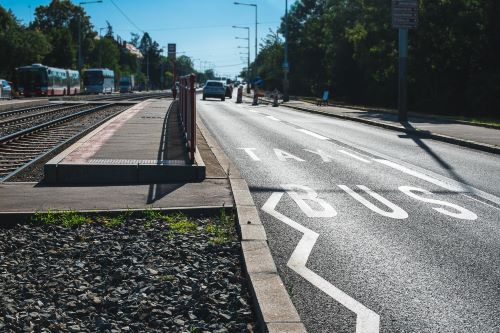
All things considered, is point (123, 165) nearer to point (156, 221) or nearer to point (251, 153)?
point (156, 221)

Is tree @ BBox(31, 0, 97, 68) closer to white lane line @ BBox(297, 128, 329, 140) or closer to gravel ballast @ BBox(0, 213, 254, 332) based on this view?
Result: white lane line @ BBox(297, 128, 329, 140)

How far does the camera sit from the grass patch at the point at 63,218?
6277 mm

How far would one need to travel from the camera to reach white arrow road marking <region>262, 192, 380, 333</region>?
12.7 feet

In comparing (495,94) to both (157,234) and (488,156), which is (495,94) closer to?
(488,156)

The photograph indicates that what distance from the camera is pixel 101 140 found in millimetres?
12922

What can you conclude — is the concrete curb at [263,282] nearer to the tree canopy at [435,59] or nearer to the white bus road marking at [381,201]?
the white bus road marking at [381,201]

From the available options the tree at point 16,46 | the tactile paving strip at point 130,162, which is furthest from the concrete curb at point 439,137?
the tree at point 16,46

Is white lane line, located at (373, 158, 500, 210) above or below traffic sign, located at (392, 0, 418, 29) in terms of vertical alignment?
below

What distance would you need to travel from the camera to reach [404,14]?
2117cm

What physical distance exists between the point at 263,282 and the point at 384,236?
213 cm

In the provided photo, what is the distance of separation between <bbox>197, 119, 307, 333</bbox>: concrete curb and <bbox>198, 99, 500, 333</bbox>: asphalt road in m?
0.17

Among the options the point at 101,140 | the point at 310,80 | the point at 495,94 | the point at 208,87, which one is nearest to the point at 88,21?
the point at 310,80

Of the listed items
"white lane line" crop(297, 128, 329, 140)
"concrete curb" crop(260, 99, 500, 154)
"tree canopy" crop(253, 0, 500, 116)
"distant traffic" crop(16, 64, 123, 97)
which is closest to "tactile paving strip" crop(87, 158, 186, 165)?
"concrete curb" crop(260, 99, 500, 154)

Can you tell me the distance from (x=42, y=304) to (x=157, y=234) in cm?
191
